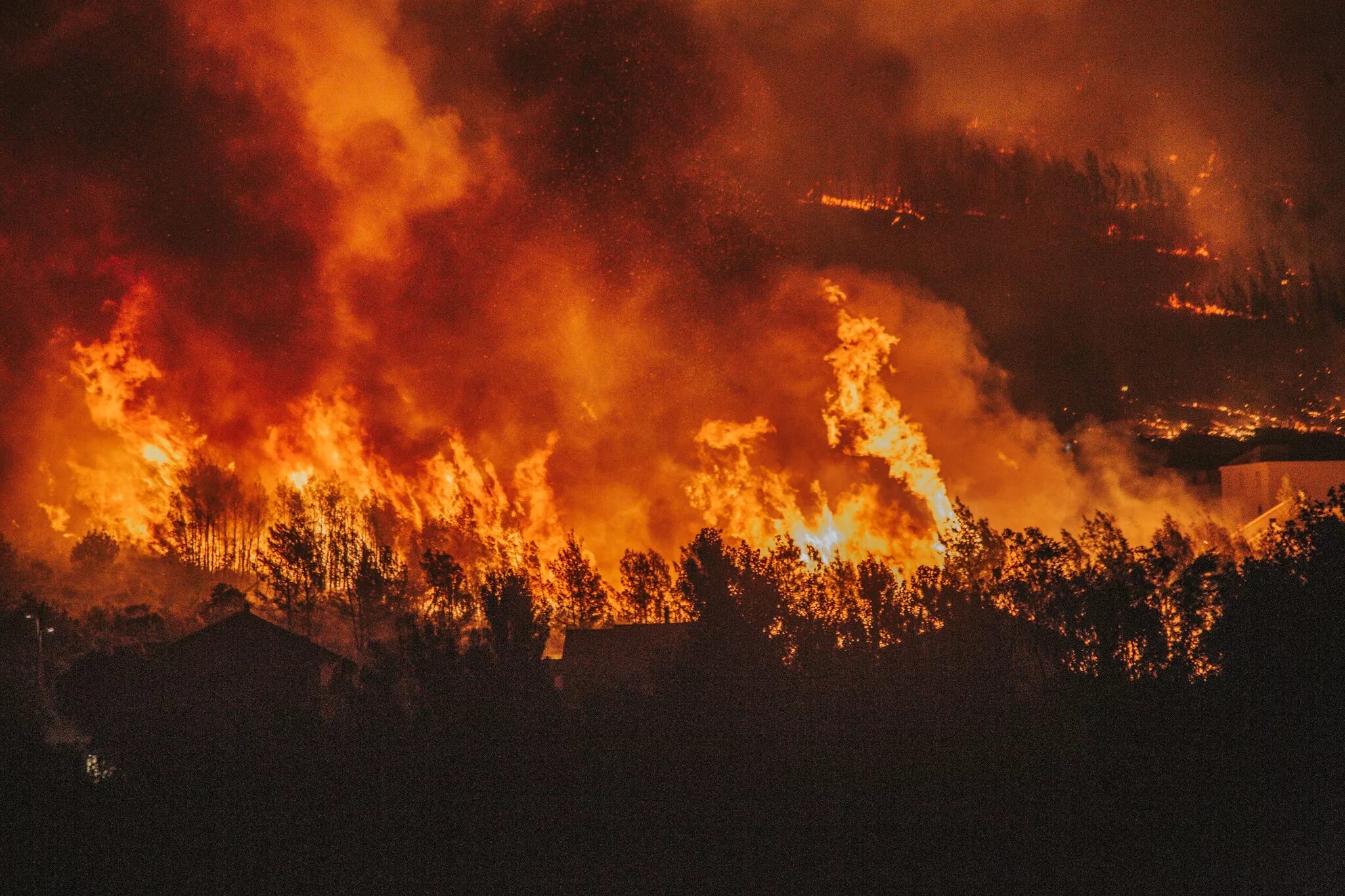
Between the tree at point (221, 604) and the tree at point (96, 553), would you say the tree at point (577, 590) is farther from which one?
the tree at point (96, 553)

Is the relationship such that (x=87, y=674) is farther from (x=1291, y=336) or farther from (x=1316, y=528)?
(x=1291, y=336)

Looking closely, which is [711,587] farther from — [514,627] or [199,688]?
[199,688]

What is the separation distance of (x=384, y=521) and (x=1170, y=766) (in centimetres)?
4451

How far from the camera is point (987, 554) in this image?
39875 mm

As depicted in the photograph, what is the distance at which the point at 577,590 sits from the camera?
178 feet

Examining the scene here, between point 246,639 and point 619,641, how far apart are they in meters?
14.9

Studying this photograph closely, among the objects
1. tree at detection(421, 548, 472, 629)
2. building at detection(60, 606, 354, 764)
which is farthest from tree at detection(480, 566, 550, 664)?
tree at detection(421, 548, 472, 629)

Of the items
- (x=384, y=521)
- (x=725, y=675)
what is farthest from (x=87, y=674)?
(x=384, y=521)

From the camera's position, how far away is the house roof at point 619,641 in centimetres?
4350

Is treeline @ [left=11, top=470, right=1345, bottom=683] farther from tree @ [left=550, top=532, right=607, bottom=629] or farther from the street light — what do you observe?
the street light

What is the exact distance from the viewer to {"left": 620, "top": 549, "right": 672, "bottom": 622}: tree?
53.3 meters

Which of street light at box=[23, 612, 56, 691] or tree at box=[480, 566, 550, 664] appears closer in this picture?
tree at box=[480, 566, 550, 664]

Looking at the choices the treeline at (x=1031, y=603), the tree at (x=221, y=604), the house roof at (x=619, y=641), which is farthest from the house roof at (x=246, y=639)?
the tree at (x=221, y=604)

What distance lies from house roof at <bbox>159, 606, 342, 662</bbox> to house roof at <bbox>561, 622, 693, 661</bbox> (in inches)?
433
